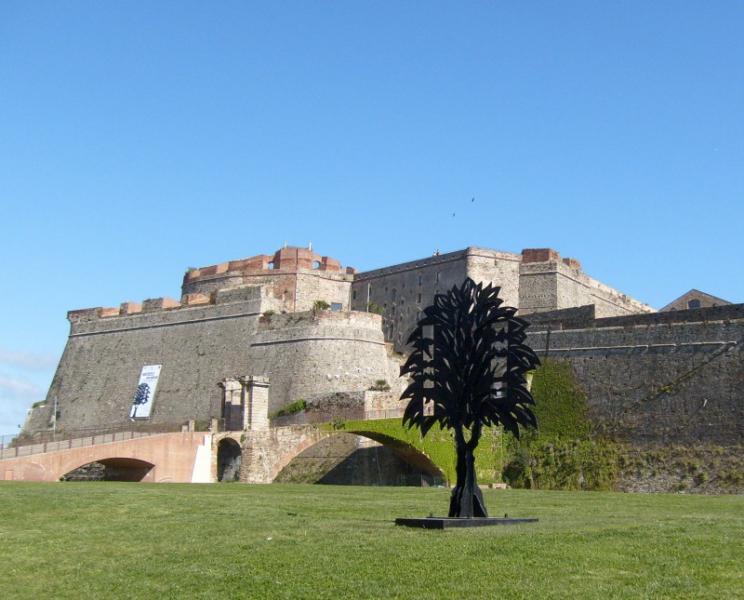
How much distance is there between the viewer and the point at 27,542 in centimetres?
1834

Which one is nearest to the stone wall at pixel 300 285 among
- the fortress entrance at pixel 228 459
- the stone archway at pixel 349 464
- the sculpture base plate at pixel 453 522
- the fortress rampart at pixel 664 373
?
the stone archway at pixel 349 464

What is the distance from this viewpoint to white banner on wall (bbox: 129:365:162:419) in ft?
206

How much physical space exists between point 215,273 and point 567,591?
195ft

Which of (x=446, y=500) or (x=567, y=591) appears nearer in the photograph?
(x=567, y=591)

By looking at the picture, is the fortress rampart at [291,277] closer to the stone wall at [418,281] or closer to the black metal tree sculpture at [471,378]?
the stone wall at [418,281]

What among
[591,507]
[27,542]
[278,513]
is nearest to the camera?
[27,542]

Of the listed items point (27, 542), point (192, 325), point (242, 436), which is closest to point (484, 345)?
point (27, 542)

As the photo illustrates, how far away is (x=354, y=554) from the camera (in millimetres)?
15211

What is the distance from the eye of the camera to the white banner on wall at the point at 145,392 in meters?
62.8

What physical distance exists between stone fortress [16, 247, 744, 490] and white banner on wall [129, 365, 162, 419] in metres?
0.43

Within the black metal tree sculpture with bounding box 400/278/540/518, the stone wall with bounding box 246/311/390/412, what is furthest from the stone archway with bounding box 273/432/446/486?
the black metal tree sculpture with bounding box 400/278/540/518

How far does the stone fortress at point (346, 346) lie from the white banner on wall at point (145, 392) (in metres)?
0.43

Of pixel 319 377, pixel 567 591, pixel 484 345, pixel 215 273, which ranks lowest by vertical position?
pixel 567 591

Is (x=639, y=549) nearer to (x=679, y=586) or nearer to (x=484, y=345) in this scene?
(x=679, y=586)
